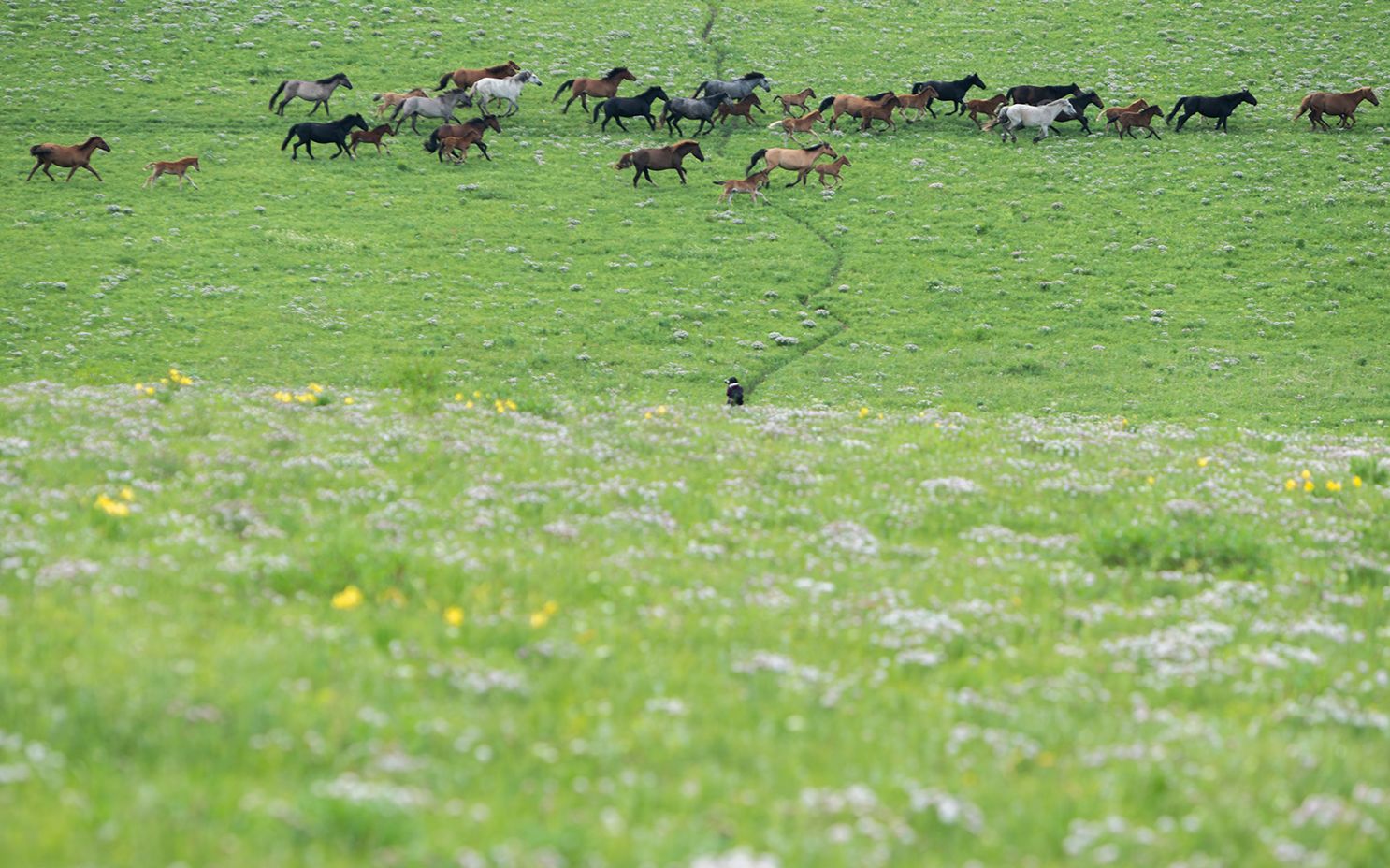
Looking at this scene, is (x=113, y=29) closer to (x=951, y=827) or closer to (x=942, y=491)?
(x=942, y=491)

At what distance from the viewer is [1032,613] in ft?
33.8

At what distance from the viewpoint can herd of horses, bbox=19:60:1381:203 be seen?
47938 millimetres

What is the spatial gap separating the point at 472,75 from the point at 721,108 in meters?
11.3

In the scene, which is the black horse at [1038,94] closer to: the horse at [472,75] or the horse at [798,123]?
the horse at [798,123]

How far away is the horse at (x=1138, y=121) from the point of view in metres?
51.1

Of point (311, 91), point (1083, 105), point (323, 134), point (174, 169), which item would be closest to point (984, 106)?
point (1083, 105)

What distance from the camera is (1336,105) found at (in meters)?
51.2

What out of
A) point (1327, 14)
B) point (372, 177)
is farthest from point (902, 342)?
point (1327, 14)

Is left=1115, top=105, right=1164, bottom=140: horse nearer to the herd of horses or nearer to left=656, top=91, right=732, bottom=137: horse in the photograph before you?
the herd of horses

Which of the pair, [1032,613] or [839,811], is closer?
[839,811]

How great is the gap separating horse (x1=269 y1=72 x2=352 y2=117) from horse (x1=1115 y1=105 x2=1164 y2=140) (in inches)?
1353

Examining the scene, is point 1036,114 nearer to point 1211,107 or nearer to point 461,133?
point 1211,107

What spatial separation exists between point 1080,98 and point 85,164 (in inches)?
1607

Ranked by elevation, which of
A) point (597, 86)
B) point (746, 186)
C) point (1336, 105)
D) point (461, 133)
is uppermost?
point (1336, 105)
